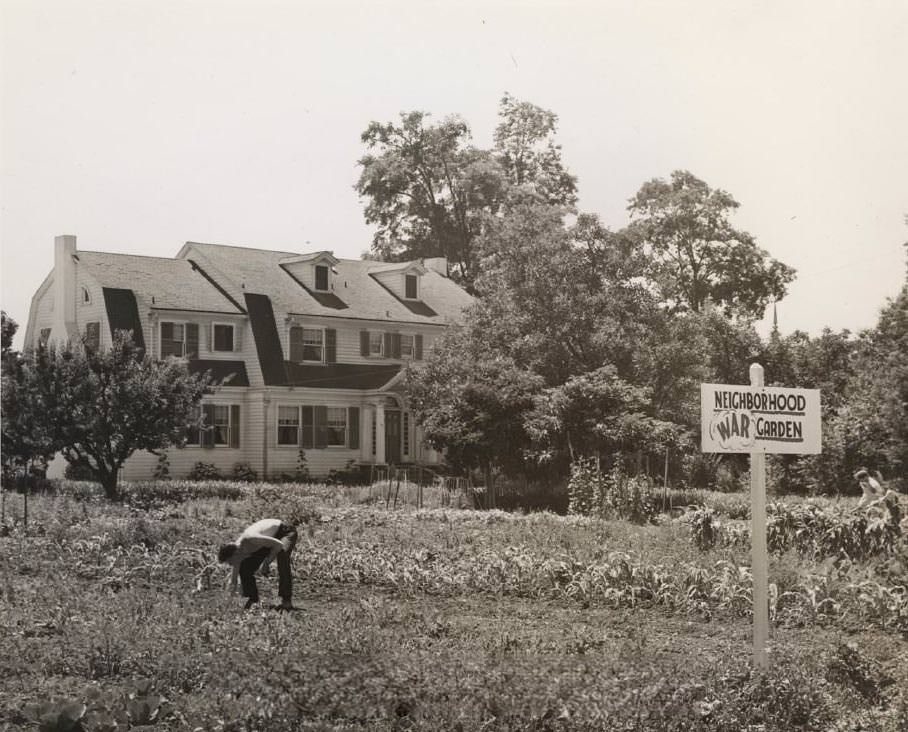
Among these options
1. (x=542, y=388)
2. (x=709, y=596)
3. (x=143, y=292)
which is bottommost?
(x=709, y=596)

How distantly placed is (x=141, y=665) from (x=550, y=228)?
25.7m

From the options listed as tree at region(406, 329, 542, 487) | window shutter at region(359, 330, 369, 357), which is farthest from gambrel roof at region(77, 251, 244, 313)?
tree at region(406, 329, 542, 487)

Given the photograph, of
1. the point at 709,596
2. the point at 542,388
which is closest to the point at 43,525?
the point at 709,596

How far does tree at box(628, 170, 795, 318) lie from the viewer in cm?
4659

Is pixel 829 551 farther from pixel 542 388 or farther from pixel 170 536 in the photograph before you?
pixel 542 388

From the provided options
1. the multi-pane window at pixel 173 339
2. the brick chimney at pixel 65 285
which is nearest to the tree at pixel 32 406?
the multi-pane window at pixel 173 339

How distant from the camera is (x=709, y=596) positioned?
1234 cm

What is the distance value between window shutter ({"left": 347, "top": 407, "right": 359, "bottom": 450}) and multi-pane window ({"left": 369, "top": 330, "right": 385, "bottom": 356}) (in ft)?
7.51

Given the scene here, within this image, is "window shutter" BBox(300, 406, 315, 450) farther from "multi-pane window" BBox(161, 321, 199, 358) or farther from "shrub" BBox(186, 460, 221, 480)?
"multi-pane window" BBox(161, 321, 199, 358)

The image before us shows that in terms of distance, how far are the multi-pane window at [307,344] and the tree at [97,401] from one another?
1078cm

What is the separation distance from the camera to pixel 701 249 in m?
47.2

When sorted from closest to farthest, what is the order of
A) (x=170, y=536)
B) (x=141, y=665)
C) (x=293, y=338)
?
(x=141, y=665) < (x=170, y=536) < (x=293, y=338)

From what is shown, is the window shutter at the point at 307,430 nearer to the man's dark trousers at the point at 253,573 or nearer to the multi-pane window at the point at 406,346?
the multi-pane window at the point at 406,346

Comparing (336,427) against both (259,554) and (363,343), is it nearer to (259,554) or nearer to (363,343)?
(363,343)
